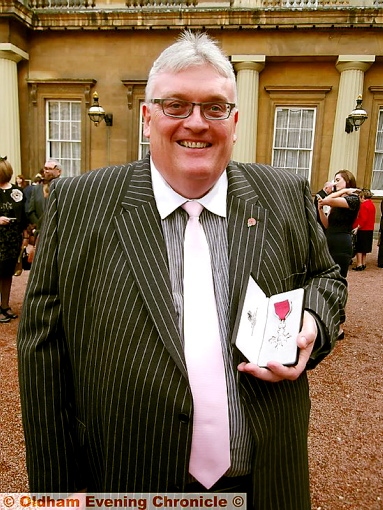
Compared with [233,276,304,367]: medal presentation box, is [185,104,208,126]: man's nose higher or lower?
higher

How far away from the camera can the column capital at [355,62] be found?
12570 millimetres

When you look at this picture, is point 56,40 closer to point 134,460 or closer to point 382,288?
point 382,288

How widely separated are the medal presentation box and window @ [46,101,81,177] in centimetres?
1412

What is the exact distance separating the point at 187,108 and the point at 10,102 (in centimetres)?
1409

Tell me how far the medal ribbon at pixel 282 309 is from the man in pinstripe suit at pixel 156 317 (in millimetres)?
100

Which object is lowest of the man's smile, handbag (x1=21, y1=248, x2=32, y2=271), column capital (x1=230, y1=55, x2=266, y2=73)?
handbag (x1=21, y1=248, x2=32, y2=271)

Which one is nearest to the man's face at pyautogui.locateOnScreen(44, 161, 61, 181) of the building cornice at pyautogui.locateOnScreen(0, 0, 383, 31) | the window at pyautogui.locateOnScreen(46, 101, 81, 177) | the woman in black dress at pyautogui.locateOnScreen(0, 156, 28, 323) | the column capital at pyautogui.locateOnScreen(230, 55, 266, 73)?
the woman in black dress at pyautogui.locateOnScreen(0, 156, 28, 323)

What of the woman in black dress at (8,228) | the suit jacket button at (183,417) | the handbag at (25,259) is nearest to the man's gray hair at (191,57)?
the suit jacket button at (183,417)

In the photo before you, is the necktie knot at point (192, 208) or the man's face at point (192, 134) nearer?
the man's face at point (192, 134)

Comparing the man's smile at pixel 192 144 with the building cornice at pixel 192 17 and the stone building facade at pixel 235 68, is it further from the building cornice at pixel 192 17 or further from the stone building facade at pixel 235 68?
the building cornice at pixel 192 17

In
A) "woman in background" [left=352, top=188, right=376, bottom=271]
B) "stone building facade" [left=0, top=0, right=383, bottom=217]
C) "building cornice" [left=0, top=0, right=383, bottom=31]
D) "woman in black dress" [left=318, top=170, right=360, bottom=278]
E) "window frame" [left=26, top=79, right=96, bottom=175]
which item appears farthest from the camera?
"window frame" [left=26, top=79, right=96, bottom=175]

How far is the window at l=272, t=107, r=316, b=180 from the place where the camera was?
13797mm

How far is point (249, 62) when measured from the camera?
13.1 m

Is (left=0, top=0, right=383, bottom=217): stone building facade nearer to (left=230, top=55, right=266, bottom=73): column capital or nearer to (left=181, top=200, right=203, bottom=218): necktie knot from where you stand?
(left=230, top=55, right=266, bottom=73): column capital
